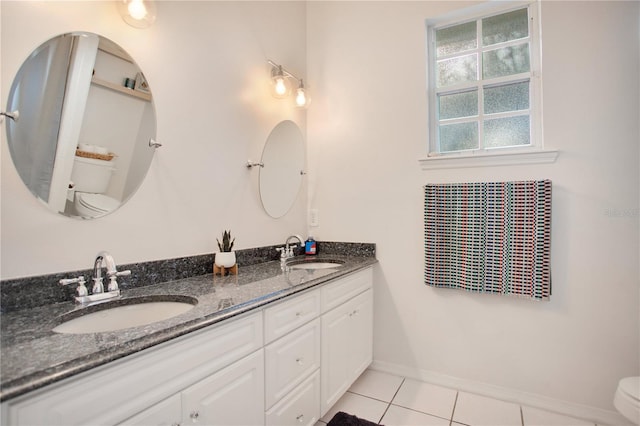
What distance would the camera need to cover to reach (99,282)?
123 cm

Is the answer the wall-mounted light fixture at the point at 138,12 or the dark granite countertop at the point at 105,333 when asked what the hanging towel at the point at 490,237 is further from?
the wall-mounted light fixture at the point at 138,12

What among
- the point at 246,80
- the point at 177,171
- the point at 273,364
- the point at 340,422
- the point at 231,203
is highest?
the point at 246,80

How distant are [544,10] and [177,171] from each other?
7.11 ft

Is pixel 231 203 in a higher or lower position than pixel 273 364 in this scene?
higher

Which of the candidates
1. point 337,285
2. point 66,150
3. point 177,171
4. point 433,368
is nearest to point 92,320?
point 66,150

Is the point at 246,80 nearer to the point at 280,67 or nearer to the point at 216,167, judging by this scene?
the point at 280,67

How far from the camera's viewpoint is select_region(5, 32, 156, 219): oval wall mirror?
113 cm

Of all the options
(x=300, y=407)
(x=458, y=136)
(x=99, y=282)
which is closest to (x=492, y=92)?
(x=458, y=136)

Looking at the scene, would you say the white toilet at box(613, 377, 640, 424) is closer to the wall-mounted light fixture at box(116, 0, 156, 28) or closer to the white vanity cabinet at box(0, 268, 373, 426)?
the white vanity cabinet at box(0, 268, 373, 426)

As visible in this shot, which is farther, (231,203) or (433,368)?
(433,368)

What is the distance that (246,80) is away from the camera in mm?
2057

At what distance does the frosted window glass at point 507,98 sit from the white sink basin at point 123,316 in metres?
2.05

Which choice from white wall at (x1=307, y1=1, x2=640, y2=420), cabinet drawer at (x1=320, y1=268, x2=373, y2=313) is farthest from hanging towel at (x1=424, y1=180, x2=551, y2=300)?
cabinet drawer at (x1=320, y1=268, x2=373, y2=313)

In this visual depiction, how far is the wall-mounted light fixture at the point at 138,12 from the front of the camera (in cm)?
137
